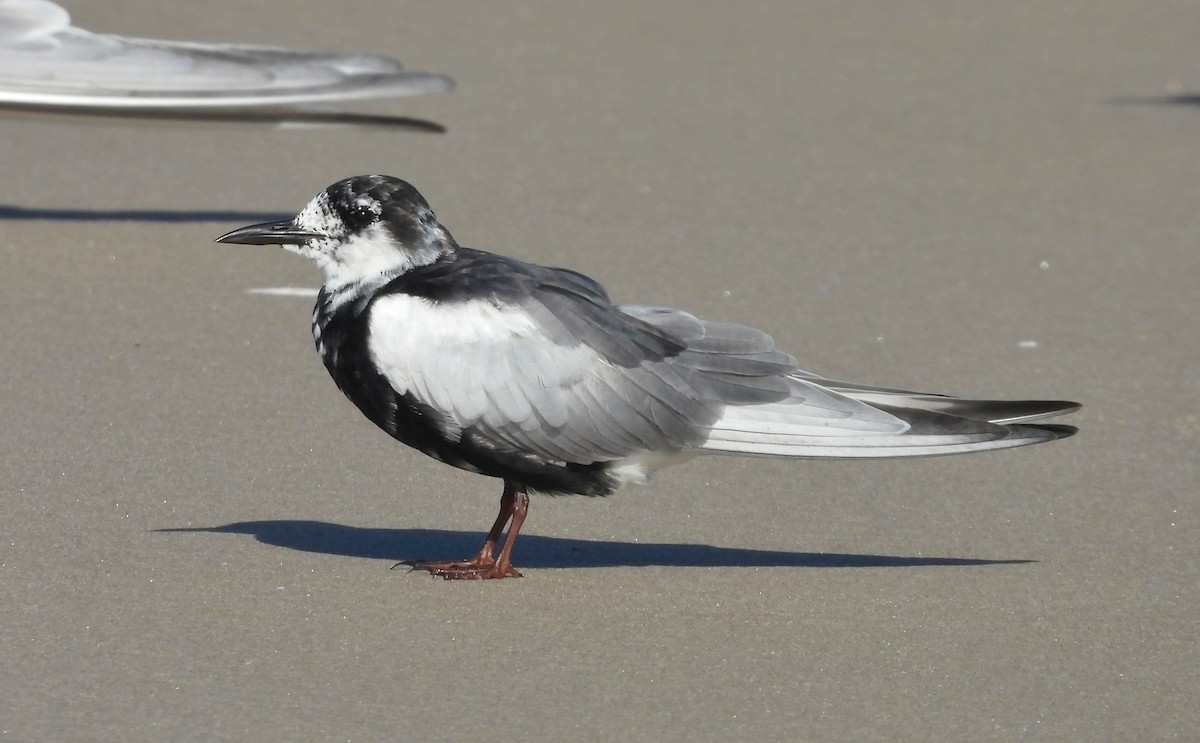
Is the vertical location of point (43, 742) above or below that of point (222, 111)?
below

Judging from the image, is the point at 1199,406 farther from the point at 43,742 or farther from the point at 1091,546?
the point at 43,742

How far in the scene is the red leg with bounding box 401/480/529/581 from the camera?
4.35 m

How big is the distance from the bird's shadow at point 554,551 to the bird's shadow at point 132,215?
2816mm

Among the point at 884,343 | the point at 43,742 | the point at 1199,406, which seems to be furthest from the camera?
the point at 884,343

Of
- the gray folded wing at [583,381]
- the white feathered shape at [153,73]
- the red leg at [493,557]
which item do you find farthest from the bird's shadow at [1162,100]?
the red leg at [493,557]

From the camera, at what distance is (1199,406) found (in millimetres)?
5742

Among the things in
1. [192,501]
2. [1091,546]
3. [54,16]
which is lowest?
[192,501]

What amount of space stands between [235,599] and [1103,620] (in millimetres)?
1961

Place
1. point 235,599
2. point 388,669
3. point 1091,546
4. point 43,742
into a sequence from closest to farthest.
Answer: point 43,742 → point 388,669 → point 235,599 → point 1091,546

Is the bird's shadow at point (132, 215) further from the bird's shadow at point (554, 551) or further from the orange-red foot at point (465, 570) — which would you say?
the orange-red foot at point (465, 570)

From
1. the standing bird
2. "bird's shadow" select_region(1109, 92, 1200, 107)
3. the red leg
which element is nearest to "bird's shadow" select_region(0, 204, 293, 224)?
the standing bird

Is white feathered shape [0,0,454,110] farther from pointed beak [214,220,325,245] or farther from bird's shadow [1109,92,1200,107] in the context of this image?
bird's shadow [1109,92,1200,107]

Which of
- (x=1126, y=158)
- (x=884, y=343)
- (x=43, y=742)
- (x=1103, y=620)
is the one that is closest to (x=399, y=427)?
(x=43, y=742)

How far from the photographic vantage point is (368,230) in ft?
14.2
